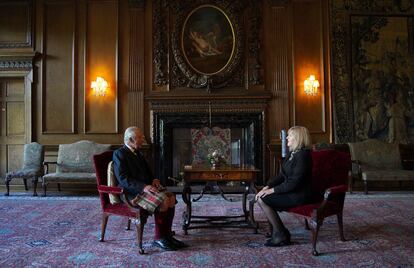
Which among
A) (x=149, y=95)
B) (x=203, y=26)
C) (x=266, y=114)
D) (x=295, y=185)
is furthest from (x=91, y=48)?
(x=295, y=185)

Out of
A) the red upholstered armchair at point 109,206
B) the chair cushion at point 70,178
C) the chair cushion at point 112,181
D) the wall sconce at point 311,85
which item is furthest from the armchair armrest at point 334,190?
the chair cushion at point 70,178

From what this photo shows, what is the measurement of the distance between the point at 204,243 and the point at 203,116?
4370mm

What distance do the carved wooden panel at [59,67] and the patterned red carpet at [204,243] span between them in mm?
2892

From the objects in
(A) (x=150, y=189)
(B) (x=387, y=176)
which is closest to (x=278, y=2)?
(B) (x=387, y=176)

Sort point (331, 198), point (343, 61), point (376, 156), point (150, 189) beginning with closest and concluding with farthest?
point (150, 189) → point (331, 198) → point (376, 156) → point (343, 61)

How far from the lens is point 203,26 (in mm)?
7961

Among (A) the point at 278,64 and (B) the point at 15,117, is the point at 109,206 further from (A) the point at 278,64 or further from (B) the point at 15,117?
(B) the point at 15,117

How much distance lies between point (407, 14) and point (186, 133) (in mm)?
5311

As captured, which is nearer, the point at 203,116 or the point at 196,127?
the point at 203,116

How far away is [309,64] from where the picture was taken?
790 centimetres

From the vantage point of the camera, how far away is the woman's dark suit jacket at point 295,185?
351 cm

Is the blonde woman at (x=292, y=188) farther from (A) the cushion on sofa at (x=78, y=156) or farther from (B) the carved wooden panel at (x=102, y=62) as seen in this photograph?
(B) the carved wooden panel at (x=102, y=62)

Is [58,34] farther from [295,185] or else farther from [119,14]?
[295,185]

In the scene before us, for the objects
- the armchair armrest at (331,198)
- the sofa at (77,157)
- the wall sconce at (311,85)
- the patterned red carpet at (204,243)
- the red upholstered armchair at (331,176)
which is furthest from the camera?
the wall sconce at (311,85)
